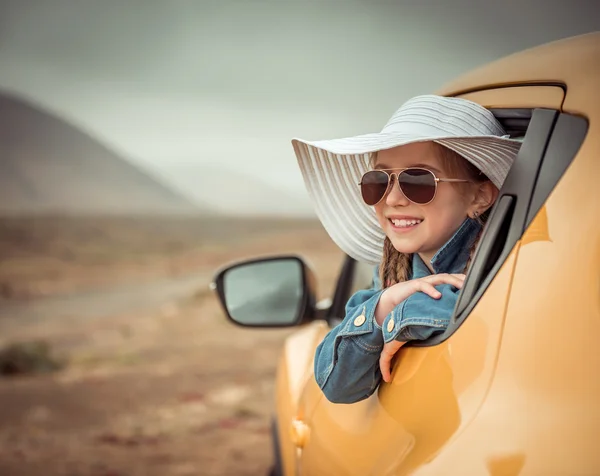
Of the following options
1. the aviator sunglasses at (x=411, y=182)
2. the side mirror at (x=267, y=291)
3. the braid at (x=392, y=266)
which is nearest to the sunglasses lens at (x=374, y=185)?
the aviator sunglasses at (x=411, y=182)

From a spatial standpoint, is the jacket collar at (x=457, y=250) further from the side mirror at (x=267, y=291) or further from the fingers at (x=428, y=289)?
the side mirror at (x=267, y=291)

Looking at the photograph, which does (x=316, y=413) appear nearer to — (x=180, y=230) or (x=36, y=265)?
(x=36, y=265)

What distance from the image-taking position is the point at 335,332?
134 centimetres

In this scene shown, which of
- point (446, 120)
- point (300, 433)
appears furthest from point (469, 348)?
point (300, 433)

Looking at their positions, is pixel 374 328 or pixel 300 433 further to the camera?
pixel 300 433

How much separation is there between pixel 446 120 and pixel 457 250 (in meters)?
0.25

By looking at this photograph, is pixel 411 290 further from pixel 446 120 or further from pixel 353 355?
pixel 446 120

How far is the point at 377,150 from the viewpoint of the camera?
129cm

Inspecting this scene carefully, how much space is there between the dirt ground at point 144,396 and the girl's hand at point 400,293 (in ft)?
3.60

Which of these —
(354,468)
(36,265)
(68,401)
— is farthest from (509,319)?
(36,265)

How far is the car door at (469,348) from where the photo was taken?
3.35 feet

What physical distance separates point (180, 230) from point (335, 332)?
24528 mm

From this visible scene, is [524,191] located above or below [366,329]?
above

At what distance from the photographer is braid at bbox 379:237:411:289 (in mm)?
1390
